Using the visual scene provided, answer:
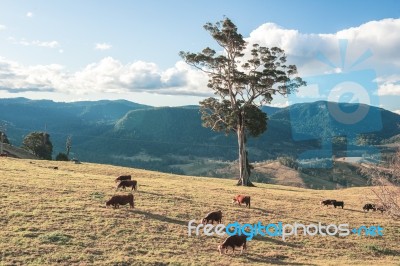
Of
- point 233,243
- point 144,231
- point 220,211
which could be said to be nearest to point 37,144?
point 220,211

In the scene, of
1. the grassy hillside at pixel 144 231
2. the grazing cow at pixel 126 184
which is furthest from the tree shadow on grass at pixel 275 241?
the grazing cow at pixel 126 184

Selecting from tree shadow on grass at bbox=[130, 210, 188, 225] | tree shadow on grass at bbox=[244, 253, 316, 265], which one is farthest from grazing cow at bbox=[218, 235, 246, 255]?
tree shadow on grass at bbox=[130, 210, 188, 225]

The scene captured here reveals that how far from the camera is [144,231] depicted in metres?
22.8

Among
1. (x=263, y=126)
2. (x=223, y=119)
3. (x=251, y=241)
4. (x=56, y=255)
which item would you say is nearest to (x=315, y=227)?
(x=251, y=241)

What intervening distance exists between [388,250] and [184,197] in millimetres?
15883

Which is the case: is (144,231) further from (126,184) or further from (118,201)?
(126,184)

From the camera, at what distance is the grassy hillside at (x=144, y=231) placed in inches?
747

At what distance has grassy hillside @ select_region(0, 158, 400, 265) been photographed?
19.0m

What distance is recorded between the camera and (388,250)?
2469 cm

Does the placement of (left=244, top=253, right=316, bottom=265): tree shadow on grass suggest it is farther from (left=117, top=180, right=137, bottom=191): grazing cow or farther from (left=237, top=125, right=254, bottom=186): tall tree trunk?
(left=237, top=125, right=254, bottom=186): tall tree trunk

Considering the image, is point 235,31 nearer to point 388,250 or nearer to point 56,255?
point 388,250

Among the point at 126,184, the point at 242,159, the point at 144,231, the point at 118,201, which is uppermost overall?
the point at 242,159

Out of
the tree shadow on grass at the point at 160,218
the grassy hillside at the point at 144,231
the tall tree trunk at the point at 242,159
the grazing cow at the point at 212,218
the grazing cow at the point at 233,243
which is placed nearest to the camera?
the grassy hillside at the point at 144,231

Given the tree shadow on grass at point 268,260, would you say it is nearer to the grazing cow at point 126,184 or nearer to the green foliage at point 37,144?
the grazing cow at point 126,184
